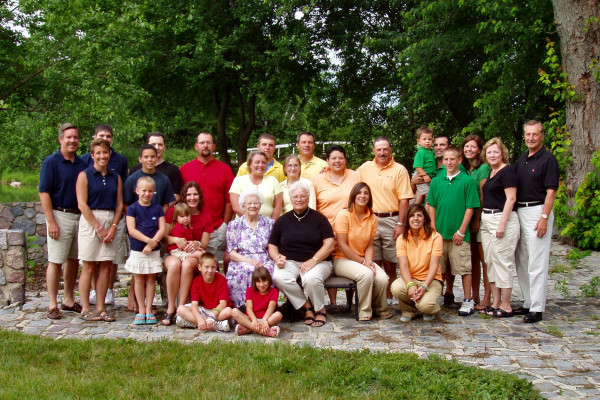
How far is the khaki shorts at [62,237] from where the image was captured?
256 inches

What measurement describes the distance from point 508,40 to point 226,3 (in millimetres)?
10720

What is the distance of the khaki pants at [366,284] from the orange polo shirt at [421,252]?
12.7 inches

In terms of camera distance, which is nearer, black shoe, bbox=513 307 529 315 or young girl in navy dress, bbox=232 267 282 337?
young girl in navy dress, bbox=232 267 282 337

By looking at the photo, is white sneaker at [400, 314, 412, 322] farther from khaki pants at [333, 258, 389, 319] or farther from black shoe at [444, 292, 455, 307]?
black shoe at [444, 292, 455, 307]

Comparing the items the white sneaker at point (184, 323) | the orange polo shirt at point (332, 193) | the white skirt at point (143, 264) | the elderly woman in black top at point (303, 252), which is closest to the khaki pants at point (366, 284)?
the elderly woman in black top at point (303, 252)

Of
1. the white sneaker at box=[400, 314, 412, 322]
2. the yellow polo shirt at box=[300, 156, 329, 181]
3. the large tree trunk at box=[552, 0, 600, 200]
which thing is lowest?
the white sneaker at box=[400, 314, 412, 322]

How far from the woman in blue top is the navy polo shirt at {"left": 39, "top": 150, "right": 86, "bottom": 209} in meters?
0.18

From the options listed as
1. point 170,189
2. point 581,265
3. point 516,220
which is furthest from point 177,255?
point 581,265

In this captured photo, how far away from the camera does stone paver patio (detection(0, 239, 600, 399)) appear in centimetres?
480

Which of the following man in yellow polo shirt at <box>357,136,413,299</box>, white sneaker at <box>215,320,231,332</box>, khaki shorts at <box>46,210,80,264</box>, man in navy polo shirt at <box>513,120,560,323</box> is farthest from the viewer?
man in yellow polo shirt at <box>357,136,413,299</box>

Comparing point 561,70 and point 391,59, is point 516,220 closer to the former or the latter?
point 561,70

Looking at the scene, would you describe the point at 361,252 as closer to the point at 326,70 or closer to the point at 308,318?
the point at 308,318

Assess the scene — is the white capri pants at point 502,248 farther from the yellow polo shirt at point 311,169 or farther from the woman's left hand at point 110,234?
the woman's left hand at point 110,234

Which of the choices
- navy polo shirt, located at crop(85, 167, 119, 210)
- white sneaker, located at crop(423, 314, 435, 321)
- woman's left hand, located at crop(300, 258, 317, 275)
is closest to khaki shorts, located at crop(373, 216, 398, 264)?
white sneaker, located at crop(423, 314, 435, 321)
